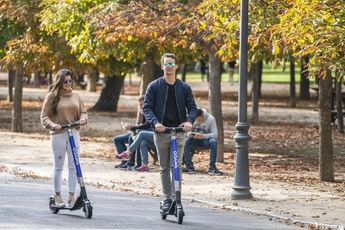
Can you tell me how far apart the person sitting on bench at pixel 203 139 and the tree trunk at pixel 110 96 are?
2335 centimetres

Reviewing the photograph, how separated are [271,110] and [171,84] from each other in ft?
107

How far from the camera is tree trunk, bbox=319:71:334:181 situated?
726 inches

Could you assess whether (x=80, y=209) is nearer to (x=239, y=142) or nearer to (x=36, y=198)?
(x=36, y=198)

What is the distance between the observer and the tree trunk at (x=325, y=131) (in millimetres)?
18438

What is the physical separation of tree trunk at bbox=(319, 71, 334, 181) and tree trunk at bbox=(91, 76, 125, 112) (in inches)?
990

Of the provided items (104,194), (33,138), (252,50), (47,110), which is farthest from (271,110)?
(47,110)

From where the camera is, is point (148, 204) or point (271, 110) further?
point (271, 110)

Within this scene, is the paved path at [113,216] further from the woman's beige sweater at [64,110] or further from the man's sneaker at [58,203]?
the woman's beige sweater at [64,110]

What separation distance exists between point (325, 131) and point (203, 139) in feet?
8.28

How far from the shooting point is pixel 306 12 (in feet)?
47.7

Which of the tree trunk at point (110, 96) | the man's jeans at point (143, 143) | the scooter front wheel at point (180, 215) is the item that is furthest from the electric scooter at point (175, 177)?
the tree trunk at point (110, 96)

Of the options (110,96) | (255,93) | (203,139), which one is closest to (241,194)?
(203,139)

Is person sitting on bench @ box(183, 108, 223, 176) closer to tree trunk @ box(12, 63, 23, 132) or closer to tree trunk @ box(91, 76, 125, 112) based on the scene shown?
tree trunk @ box(12, 63, 23, 132)

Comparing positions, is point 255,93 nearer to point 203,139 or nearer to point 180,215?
point 203,139
